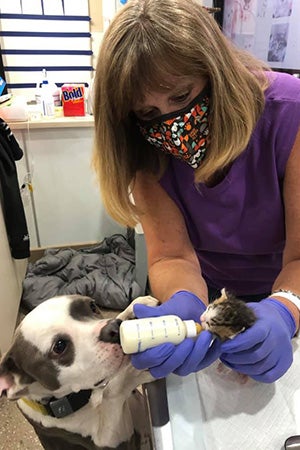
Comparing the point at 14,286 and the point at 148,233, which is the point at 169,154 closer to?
the point at 148,233

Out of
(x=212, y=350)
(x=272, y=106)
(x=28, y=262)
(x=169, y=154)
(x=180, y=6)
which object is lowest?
(x=28, y=262)

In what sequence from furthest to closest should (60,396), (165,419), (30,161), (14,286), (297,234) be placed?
(30,161)
(14,286)
(60,396)
(297,234)
(165,419)

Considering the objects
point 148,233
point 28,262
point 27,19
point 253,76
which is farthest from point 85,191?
point 253,76

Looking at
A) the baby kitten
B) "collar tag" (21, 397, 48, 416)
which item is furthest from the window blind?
the baby kitten

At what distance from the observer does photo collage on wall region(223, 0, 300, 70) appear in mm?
1453

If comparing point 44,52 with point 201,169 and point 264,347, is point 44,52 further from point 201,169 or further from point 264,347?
point 264,347

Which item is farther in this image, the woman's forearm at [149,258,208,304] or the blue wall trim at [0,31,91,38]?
the blue wall trim at [0,31,91,38]

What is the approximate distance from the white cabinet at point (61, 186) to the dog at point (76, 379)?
1416 millimetres

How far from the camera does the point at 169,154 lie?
971 mm

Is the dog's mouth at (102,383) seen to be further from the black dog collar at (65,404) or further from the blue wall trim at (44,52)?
the blue wall trim at (44,52)

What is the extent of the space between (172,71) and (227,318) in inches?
17.1

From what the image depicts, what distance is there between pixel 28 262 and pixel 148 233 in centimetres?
176

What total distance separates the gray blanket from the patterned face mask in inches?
55.2

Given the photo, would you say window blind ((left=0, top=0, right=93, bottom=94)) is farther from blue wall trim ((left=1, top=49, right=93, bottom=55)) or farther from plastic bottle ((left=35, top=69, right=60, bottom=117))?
plastic bottle ((left=35, top=69, right=60, bottom=117))
